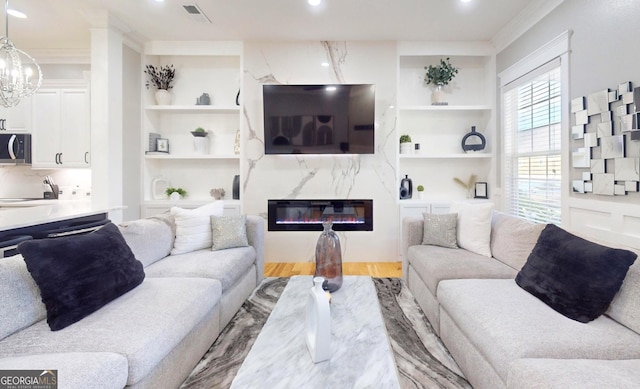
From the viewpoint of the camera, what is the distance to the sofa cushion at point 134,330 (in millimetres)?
1247

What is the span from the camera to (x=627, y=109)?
2.13m

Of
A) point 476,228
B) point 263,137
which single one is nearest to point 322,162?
point 263,137

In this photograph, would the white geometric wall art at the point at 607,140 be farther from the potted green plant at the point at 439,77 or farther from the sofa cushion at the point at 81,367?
the sofa cushion at the point at 81,367

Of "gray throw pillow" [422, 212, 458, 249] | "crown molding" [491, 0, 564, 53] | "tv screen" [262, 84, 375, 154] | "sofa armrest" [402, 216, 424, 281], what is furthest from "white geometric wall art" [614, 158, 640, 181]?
"tv screen" [262, 84, 375, 154]

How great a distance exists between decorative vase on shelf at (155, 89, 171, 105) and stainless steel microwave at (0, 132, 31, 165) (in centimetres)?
187

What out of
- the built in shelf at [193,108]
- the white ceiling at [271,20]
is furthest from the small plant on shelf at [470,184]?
the built in shelf at [193,108]

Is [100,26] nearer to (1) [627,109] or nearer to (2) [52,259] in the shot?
(2) [52,259]

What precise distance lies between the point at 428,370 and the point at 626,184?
195 centimetres

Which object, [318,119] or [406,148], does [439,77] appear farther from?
[318,119]

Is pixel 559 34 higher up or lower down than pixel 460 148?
higher up

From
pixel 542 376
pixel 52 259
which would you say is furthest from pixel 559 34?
pixel 52 259

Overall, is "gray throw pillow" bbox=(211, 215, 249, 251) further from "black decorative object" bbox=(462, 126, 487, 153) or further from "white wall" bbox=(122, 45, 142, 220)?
"black decorative object" bbox=(462, 126, 487, 153)

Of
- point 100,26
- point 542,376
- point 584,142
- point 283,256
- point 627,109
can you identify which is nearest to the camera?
point 542,376

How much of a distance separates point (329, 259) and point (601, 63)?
261 cm
